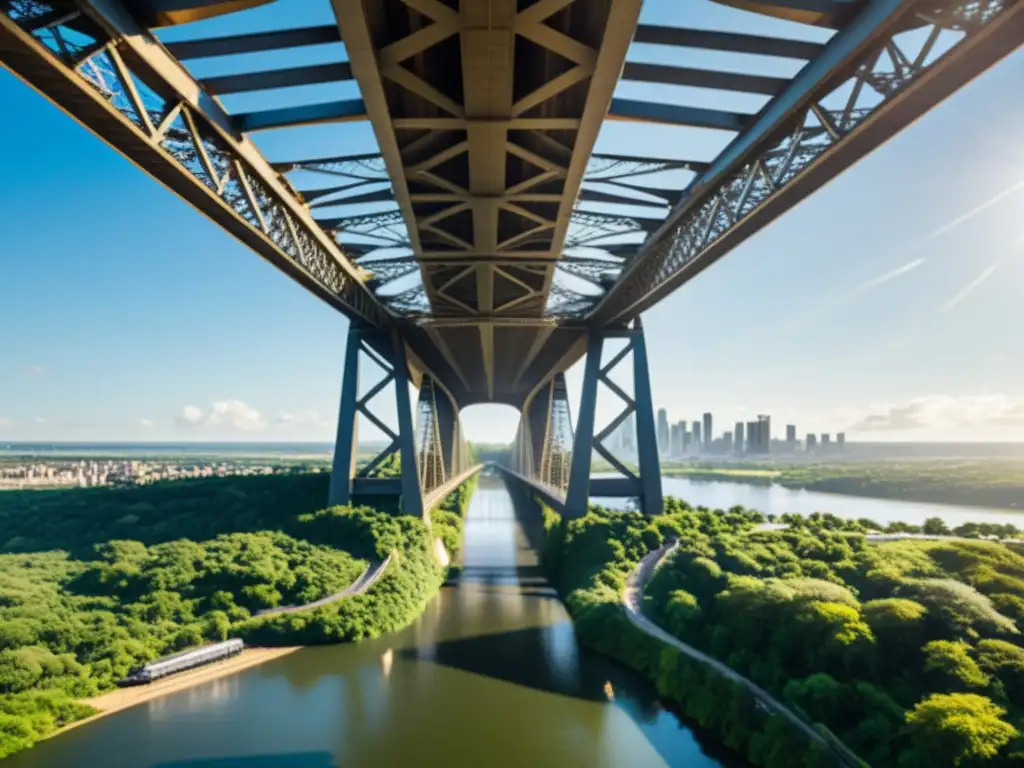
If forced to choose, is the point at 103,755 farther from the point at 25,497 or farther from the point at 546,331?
the point at 25,497

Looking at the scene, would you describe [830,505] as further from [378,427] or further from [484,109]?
[484,109]

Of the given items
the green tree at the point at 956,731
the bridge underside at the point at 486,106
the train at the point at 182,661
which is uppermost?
the bridge underside at the point at 486,106

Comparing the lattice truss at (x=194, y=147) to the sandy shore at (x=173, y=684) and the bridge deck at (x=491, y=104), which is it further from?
the sandy shore at (x=173, y=684)

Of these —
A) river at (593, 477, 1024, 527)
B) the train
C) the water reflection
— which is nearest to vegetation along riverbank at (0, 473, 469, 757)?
the train

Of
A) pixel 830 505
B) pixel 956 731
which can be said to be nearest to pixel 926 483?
pixel 830 505

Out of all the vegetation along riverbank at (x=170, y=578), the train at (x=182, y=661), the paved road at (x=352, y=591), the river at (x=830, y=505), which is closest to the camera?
the vegetation along riverbank at (x=170, y=578)

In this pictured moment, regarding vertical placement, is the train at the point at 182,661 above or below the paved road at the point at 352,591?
below

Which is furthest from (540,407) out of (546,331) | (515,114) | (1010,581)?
(515,114)

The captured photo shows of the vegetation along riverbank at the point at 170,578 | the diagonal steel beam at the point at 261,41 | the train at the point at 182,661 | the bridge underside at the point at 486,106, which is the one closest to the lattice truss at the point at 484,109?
the bridge underside at the point at 486,106
